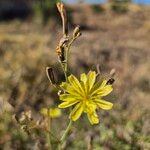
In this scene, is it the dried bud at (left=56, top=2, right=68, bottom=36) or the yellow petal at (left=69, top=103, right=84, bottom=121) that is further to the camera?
the dried bud at (left=56, top=2, right=68, bottom=36)

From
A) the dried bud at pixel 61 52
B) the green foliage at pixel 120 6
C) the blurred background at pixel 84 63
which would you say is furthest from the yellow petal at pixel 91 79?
the green foliage at pixel 120 6

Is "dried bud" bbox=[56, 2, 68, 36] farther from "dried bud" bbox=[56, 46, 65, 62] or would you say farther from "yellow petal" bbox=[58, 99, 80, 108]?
"yellow petal" bbox=[58, 99, 80, 108]

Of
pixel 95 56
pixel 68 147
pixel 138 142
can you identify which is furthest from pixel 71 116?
pixel 95 56

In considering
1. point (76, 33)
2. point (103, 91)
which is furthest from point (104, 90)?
point (76, 33)

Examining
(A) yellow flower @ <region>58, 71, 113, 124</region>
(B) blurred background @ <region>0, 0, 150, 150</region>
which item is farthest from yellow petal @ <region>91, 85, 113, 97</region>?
(B) blurred background @ <region>0, 0, 150, 150</region>

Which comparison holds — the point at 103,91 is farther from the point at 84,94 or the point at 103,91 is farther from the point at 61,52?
the point at 61,52

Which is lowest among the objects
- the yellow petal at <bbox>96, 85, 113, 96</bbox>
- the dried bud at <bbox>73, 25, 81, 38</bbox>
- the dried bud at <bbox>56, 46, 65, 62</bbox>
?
the yellow petal at <bbox>96, 85, 113, 96</bbox>

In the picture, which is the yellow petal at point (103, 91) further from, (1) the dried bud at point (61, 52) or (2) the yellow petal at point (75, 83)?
(1) the dried bud at point (61, 52)
